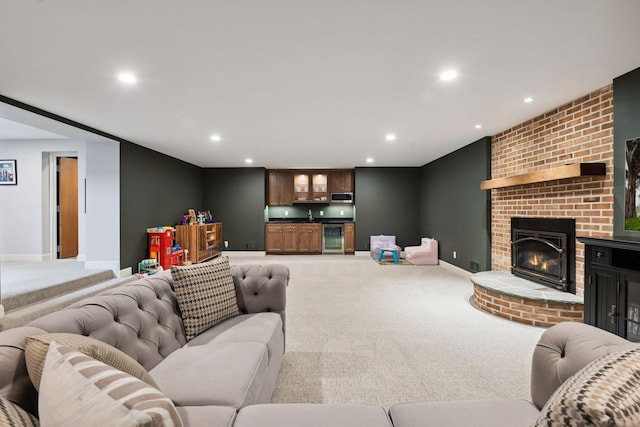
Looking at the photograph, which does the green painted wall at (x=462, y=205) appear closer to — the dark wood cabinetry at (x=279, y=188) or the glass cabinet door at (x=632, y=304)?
the glass cabinet door at (x=632, y=304)

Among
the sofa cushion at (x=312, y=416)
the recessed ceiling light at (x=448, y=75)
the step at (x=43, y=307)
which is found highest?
the recessed ceiling light at (x=448, y=75)

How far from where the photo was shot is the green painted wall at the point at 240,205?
8539 millimetres

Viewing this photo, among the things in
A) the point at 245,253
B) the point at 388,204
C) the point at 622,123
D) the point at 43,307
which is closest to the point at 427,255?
the point at 388,204

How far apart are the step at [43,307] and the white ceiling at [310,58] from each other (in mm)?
2440

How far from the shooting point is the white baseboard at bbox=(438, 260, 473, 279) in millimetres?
5555

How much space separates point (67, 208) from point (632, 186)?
940 cm

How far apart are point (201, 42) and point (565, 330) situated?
2757 mm

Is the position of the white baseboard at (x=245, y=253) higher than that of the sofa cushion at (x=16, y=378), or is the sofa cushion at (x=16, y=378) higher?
the sofa cushion at (x=16, y=378)

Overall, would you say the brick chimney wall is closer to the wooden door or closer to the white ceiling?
the white ceiling

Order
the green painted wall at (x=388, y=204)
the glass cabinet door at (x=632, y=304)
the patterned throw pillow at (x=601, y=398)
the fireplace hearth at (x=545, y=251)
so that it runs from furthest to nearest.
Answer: the green painted wall at (x=388, y=204), the fireplace hearth at (x=545, y=251), the glass cabinet door at (x=632, y=304), the patterned throw pillow at (x=601, y=398)

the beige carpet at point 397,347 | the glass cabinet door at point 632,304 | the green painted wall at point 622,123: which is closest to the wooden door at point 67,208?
the beige carpet at point 397,347

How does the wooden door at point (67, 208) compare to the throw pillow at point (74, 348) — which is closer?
the throw pillow at point (74, 348)

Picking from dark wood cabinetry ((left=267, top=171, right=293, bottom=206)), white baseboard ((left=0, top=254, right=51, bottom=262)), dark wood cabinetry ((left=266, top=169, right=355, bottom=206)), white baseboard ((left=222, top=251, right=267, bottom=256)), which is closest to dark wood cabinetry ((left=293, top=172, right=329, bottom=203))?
dark wood cabinetry ((left=266, top=169, right=355, bottom=206))

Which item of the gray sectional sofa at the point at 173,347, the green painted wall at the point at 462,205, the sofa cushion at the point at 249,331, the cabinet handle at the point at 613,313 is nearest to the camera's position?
the gray sectional sofa at the point at 173,347
